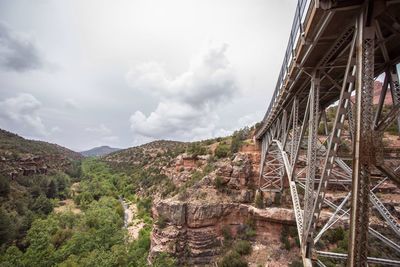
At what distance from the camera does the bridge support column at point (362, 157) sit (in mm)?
2988

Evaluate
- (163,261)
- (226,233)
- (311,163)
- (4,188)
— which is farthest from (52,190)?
(311,163)

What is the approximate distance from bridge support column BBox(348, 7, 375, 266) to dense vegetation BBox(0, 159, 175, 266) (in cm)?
1670

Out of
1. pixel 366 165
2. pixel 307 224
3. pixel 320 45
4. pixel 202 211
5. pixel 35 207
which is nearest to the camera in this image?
pixel 366 165

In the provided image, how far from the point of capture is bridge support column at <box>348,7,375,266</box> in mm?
2988

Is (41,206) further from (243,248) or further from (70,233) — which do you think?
(243,248)

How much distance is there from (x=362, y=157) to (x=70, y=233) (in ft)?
112

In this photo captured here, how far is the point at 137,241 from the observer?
26594 mm

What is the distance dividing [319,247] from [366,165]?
17.0 m

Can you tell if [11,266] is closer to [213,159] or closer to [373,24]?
[213,159]

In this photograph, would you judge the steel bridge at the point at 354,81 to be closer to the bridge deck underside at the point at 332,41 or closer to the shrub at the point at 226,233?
the bridge deck underside at the point at 332,41

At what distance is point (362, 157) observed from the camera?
3055mm

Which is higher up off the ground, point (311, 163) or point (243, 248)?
point (311, 163)

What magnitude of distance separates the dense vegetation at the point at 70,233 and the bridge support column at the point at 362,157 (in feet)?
54.8

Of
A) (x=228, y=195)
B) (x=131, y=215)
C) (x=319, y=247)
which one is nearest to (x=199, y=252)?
(x=228, y=195)
